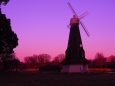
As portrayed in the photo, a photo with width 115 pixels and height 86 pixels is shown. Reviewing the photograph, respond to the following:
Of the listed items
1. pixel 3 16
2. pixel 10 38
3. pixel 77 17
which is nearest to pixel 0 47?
pixel 10 38

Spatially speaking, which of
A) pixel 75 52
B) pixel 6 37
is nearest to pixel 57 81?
Result: pixel 6 37

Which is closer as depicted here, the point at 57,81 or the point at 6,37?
the point at 57,81

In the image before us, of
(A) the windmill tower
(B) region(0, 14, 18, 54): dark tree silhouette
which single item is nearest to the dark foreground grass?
(B) region(0, 14, 18, 54): dark tree silhouette

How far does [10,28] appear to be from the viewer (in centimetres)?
4709

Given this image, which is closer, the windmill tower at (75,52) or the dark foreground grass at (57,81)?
the dark foreground grass at (57,81)

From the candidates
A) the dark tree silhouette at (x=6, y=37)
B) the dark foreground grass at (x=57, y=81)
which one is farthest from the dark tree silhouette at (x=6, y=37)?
the dark foreground grass at (x=57, y=81)

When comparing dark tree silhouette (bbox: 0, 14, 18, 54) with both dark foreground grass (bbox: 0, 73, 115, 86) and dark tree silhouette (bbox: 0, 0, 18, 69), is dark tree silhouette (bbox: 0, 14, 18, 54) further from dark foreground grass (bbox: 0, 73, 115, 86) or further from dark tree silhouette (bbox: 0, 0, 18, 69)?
dark foreground grass (bbox: 0, 73, 115, 86)

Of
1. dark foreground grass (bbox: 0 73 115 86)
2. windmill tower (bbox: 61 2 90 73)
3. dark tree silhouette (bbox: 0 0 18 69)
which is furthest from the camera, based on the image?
windmill tower (bbox: 61 2 90 73)

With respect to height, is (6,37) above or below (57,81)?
above

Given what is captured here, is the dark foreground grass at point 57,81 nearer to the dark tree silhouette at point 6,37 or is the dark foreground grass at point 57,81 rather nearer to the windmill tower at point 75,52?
the dark tree silhouette at point 6,37

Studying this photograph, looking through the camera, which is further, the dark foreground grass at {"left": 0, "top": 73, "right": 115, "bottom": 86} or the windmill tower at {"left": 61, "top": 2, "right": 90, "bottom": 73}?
the windmill tower at {"left": 61, "top": 2, "right": 90, "bottom": 73}

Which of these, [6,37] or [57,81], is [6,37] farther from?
[57,81]

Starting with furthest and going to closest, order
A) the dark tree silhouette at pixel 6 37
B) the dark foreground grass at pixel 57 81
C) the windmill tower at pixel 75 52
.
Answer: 1. the windmill tower at pixel 75 52
2. the dark tree silhouette at pixel 6 37
3. the dark foreground grass at pixel 57 81

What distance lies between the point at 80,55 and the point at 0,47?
86.7 ft
